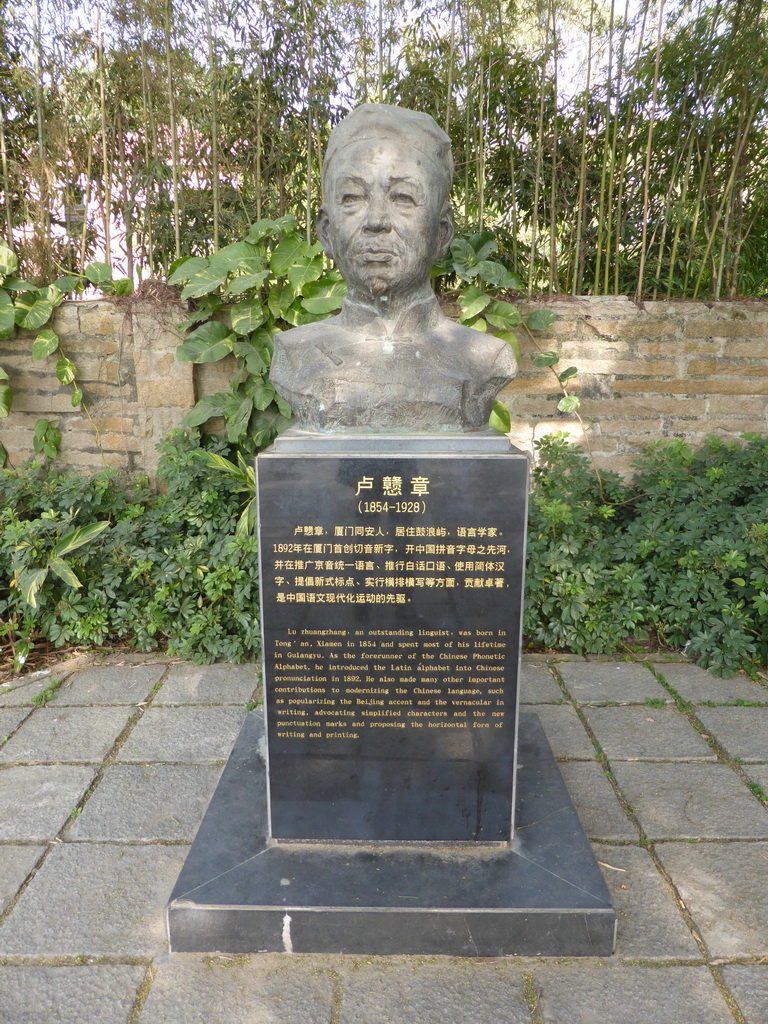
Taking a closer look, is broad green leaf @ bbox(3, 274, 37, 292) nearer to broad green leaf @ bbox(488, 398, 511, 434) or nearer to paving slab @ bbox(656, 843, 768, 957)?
broad green leaf @ bbox(488, 398, 511, 434)

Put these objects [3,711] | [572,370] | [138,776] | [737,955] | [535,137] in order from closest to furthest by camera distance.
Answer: [737,955], [138,776], [3,711], [572,370], [535,137]

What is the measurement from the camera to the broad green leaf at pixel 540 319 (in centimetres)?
373

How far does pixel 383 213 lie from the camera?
6.10ft

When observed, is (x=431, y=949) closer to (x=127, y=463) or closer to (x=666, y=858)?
(x=666, y=858)

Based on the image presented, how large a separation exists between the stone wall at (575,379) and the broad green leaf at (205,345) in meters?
0.20

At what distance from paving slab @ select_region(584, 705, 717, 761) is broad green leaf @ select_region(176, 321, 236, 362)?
2411 millimetres

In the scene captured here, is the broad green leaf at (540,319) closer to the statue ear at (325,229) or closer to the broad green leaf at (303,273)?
the broad green leaf at (303,273)

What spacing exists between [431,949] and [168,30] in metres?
4.27

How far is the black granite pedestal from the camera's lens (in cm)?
179

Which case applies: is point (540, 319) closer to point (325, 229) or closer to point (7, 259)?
point (325, 229)

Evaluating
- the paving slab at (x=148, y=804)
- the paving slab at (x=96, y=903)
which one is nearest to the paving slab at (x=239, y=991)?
the paving slab at (x=96, y=903)

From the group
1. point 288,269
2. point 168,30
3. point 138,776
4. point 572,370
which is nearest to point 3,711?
point 138,776

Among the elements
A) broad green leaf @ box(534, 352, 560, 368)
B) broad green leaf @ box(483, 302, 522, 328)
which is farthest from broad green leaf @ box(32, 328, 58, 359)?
broad green leaf @ box(534, 352, 560, 368)

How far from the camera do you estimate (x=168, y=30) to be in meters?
3.85
